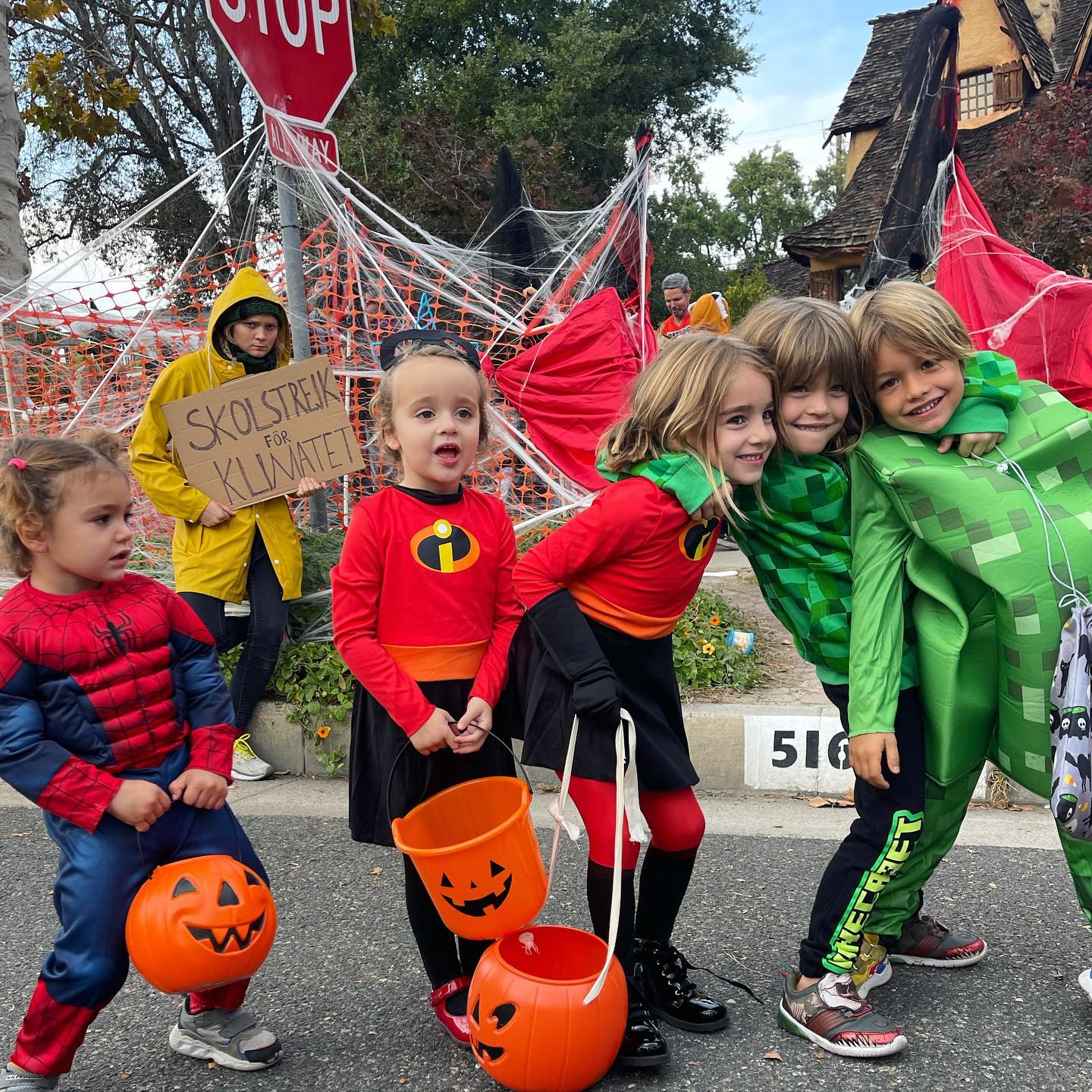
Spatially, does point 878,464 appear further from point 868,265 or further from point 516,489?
point 868,265

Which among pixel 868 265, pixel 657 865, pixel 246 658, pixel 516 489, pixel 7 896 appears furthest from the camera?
pixel 868 265

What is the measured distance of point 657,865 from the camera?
101 inches

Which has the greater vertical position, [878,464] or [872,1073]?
[878,464]

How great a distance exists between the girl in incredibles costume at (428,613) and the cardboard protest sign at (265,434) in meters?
1.90

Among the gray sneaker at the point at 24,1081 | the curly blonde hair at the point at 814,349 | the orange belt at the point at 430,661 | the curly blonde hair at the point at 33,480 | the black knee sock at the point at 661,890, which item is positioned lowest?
the gray sneaker at the point at 24,1081

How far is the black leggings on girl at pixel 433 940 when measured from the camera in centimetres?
256

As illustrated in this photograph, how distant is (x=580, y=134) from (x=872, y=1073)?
2514 centimetres

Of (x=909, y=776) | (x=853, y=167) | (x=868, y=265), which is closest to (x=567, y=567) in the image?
(x=909, y=776)

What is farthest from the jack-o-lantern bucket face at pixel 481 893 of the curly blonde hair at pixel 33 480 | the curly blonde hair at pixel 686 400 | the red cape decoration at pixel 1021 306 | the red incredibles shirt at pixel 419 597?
the red cape decoration at pixel 1021 306

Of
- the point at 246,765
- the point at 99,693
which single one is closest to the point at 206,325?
the point at 246,765

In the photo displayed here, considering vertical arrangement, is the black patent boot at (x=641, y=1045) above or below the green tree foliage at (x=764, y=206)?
below

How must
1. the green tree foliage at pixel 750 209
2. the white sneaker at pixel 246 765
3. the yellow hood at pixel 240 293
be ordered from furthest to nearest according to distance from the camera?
the green tree foliage at pixel 750 209
the white sneaker at pixel 246 765
the yellow hood at pixel 240 293

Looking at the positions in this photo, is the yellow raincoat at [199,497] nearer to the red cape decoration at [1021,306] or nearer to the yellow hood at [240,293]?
the yellow hood at [240,293]

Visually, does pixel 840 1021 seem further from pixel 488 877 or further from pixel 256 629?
pixel 256 629
